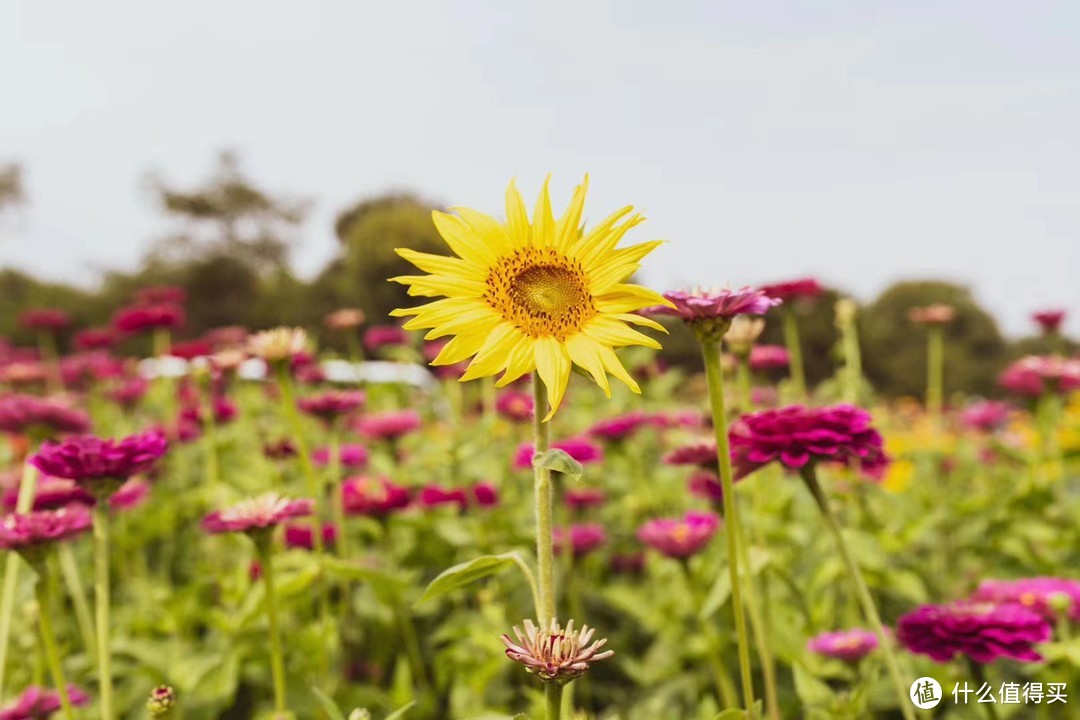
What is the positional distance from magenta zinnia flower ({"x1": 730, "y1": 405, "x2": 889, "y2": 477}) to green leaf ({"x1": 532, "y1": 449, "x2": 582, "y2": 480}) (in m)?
0.52

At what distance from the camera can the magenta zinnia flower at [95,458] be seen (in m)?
1.45

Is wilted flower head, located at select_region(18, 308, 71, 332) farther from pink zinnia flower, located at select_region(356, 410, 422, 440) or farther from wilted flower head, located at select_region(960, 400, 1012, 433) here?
wilted flower head, located at select_region(960, 400, 1012, 433)

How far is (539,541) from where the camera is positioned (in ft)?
3.53

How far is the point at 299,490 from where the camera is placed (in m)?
3.10

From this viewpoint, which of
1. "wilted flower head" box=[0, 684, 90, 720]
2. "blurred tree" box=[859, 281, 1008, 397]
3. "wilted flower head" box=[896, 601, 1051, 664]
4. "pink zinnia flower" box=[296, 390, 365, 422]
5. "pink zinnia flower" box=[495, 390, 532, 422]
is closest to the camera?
"wilted flower head" box=[896, 601, 1051, 664]

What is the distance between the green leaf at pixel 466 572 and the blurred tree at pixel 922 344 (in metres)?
11.2

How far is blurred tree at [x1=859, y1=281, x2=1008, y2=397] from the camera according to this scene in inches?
545

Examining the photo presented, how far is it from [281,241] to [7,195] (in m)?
7.44

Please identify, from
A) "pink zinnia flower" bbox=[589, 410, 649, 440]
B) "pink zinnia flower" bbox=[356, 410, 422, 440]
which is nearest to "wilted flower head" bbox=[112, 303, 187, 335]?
"pink zinnia flower" bbox=[356, 410, 422, 440]

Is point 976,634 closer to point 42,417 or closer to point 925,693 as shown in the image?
point 925,693

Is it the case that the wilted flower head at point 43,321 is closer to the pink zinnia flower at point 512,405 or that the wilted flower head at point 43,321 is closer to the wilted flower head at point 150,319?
the wilted flower head at point 150,319

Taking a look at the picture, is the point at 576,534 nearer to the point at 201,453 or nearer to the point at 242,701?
the point at 242,701

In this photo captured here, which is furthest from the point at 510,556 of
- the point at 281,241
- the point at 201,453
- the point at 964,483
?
the point at 281,241

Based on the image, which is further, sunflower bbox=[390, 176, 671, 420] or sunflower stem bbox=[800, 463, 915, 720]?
sunflower stem bbox=[800, 463, 915, 720]
